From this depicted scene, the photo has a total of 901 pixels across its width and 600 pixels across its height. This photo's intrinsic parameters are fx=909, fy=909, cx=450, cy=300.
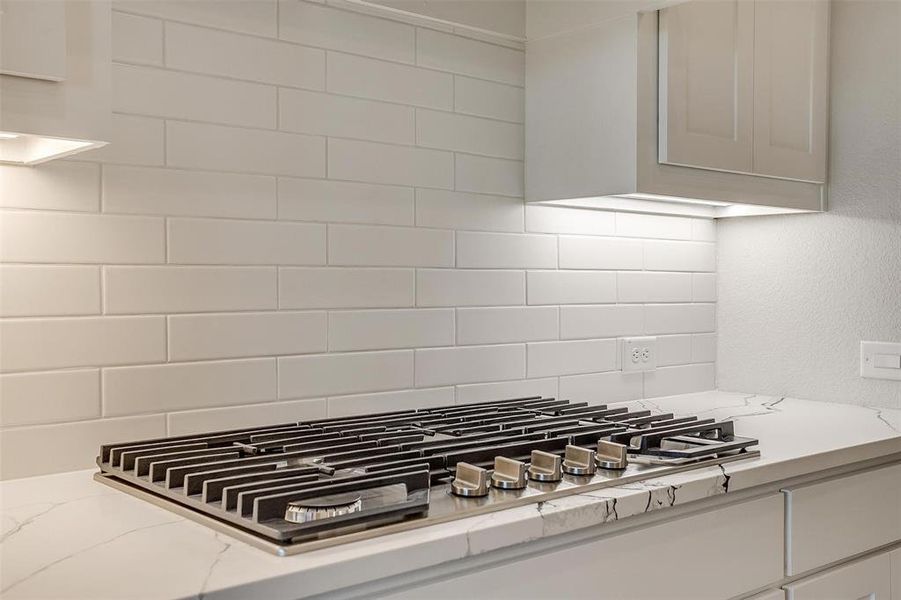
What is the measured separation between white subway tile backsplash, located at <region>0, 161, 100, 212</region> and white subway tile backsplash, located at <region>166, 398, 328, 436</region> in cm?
42

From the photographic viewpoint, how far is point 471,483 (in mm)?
1304

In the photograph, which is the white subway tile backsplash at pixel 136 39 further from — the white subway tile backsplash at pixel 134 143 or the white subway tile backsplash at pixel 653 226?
the white subway tile backsplash at pixel 653 226

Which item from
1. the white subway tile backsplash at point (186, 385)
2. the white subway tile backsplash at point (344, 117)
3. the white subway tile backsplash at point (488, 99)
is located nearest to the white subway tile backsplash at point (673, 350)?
the white subway tile backsplash at point (488, 99)

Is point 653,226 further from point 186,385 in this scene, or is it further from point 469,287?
point 186,385

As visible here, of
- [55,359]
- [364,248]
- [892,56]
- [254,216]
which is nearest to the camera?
[55,359]

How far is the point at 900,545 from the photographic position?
6.49 feet

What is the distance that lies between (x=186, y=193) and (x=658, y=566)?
1061 mm

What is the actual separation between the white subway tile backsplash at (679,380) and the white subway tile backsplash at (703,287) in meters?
0.20

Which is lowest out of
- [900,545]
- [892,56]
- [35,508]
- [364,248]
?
[900,545]

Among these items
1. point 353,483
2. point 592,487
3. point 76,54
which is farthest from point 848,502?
point 76,54

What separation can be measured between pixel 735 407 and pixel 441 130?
1042 mm

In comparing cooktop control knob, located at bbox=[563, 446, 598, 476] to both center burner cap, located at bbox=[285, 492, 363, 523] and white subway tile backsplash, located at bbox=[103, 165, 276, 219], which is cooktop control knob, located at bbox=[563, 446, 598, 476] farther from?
white subway tile backsplash, located at bbox=[103, 165, 276, 219]

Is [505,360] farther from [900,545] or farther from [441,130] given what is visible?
[900,545]

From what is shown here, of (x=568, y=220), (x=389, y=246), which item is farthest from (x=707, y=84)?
(x=389, y=246)
